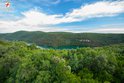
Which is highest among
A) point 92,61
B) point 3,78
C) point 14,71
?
point 92,61

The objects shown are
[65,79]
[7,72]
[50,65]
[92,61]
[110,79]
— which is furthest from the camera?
[7,72]

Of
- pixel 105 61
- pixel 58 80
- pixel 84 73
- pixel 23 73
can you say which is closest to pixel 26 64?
pixel 23 73

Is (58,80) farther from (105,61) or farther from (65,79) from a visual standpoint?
(105,61)

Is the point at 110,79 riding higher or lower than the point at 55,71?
lower

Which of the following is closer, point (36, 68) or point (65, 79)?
point (65, 79)

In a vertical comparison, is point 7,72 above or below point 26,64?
below

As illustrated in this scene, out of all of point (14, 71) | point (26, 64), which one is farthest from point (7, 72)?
point (26, 64)

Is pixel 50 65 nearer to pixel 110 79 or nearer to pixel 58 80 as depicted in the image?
pixel 58 80

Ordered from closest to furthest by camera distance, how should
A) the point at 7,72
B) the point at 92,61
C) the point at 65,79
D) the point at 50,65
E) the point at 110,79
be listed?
the point at 65,79
the point at 50,65
the point at 110,79
the point at 92,61
the point at 7,72

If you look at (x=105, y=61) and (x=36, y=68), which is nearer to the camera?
(x=36, y=68)
